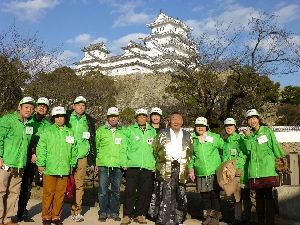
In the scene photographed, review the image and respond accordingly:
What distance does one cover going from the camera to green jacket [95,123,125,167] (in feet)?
15.7

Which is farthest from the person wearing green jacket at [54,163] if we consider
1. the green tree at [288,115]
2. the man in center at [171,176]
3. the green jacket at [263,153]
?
the green tree at [288,115]

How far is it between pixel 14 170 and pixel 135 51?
4869 cm

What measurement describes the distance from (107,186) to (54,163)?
1032mm

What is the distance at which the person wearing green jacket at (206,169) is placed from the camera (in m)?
4.52

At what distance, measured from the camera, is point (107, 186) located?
4.79 metres

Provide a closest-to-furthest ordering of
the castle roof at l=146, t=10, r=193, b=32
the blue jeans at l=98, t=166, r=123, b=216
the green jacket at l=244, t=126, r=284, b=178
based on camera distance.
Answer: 1. the green jacket at l=244, t=126, r=284, b=178
2. the blue jeans at l=98, t=166, r=123, b=216
3. the castle roof at l=146, t=10, r=193, b=32

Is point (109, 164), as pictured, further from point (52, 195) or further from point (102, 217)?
point (52, 195)

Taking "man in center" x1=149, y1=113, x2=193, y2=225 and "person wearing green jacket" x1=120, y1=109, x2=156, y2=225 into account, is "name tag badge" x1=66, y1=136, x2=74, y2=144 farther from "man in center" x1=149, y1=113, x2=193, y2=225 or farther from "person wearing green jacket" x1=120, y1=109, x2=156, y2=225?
"man in center" x1=149, y1=113, x2=193, y2=225

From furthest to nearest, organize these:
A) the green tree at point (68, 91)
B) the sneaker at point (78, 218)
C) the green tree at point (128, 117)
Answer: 1. the green tree at point (128, 117)
2. the green tree at point (68, 91)
3. the sneaker at point (78, 218)

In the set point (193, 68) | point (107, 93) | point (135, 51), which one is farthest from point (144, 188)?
point (135, 51)

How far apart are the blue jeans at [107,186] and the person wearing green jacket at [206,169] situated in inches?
48.2

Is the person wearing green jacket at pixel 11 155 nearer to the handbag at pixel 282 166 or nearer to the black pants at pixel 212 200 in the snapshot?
the black pants at pixel 212 200

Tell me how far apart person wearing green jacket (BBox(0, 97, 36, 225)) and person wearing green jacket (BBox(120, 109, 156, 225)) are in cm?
150

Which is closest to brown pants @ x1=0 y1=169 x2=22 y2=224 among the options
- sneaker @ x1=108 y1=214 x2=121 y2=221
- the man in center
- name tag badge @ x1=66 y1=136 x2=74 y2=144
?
name tag badge @ x1=66 y1=136 x2=74 y2=144
